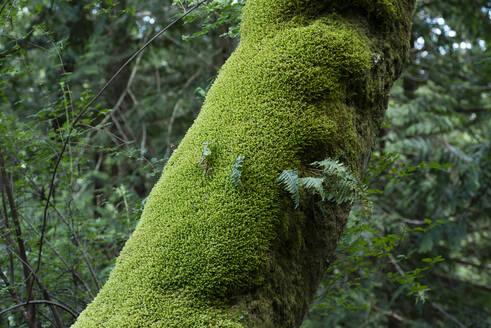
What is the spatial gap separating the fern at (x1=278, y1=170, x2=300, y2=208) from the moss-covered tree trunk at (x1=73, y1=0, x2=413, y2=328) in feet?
0.22

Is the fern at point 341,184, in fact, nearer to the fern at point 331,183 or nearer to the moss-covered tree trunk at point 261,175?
the fern at point 331,183

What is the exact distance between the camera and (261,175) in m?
1.73

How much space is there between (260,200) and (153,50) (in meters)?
7.58

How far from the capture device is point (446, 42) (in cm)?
744

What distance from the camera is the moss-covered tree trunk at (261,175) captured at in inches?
63.4

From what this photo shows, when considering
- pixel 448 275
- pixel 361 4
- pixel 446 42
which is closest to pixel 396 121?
pixel 446 42

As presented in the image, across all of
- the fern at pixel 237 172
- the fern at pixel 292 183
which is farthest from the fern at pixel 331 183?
the fern at pixel 237 172

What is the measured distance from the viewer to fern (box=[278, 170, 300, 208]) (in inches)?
63.9

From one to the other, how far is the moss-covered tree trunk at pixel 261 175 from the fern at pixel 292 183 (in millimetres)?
66

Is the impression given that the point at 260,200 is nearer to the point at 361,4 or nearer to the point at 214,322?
the point at 214,322

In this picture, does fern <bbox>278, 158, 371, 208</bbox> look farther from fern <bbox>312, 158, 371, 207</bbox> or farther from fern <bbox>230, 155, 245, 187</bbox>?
fern <bbox>230, 155, 245, 187</bbox>

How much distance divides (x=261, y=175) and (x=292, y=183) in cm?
17

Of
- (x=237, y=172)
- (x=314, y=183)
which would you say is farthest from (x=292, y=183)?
(x=237, y=172)

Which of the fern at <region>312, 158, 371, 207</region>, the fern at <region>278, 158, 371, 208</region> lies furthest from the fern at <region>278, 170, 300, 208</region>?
the fern at <region>312, 158, 371, 207</region>
